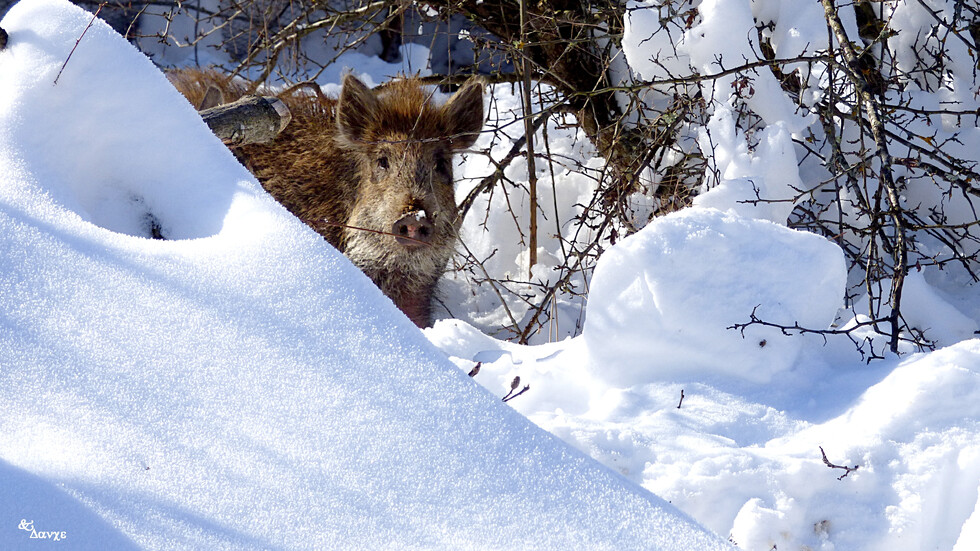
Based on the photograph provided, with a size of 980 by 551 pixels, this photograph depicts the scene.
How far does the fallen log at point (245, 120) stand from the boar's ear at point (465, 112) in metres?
1.62

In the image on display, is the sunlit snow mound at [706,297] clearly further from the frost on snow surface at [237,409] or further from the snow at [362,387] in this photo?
the frost on snow surface at [237,409]

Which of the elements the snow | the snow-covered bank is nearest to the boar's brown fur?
the snow

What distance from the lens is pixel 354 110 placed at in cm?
527

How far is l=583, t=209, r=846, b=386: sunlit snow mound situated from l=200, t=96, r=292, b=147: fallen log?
1482 mm

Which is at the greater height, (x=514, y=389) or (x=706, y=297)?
(x=706, y=297)

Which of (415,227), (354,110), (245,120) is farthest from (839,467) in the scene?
(354,110)

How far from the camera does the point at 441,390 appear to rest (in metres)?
1.95

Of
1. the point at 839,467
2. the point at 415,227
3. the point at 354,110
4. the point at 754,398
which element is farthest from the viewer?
the point at 354,110

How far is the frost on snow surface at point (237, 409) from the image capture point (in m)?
1.68

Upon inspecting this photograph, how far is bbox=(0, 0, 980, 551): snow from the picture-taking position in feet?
5.64

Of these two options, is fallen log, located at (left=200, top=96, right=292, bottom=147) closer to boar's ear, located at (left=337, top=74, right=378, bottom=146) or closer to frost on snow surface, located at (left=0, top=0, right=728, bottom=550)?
frost on snow surface, located at (left=0, top=0, right=728, bottom=550)

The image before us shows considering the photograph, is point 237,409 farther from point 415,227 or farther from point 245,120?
point 415,227

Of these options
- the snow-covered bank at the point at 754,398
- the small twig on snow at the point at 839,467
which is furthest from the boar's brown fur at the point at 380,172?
the small twig on snow at the point at 839,467

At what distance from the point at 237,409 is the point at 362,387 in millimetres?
246
